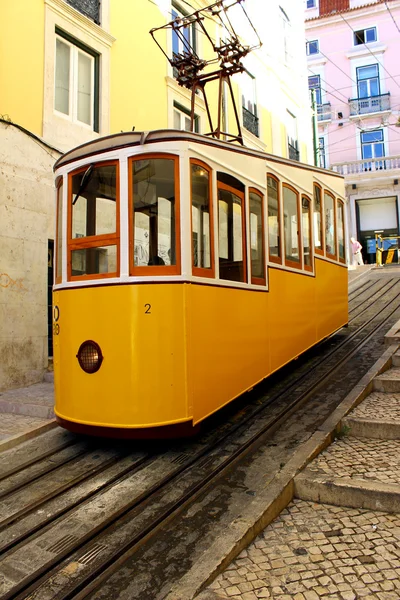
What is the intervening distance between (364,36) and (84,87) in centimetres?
2543

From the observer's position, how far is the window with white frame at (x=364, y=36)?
27812 millimetres

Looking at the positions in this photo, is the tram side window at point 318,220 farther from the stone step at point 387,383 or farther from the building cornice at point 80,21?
the building cornice at point 80,21

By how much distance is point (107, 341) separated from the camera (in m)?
4.09

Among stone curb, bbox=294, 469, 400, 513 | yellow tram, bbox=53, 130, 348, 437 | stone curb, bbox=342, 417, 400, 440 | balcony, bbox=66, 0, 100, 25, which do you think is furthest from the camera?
balcony, bbox=66, 0, 100, 25

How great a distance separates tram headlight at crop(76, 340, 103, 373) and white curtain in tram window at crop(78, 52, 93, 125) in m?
6.50

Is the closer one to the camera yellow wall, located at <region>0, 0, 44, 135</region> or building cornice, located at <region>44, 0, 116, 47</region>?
yellow wall, located at <region>0, 0, 44, 135</region>

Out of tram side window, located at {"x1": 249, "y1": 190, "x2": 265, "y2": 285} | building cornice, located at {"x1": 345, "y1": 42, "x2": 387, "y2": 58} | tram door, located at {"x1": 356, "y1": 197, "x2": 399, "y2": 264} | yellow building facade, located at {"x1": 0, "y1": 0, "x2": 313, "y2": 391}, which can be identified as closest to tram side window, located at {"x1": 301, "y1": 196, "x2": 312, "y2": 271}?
tram side window, located at {"x1": 249, "y1": 190, "x2": 265, "y2": 285}

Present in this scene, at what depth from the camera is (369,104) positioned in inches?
1091

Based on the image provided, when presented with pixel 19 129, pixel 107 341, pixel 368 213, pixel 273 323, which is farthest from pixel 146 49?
pixel 368 213

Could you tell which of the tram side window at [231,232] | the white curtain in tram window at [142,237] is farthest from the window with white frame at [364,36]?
the white curtain in tram window at [142,237]

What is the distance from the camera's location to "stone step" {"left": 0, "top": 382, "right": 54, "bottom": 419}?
5789mm

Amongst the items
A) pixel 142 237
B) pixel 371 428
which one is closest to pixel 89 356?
pixel 142 237

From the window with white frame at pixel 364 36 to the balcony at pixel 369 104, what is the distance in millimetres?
3561

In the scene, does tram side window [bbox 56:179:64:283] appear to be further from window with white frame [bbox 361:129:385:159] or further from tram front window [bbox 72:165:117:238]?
window with white frame [bbox 361:129:385:159]
